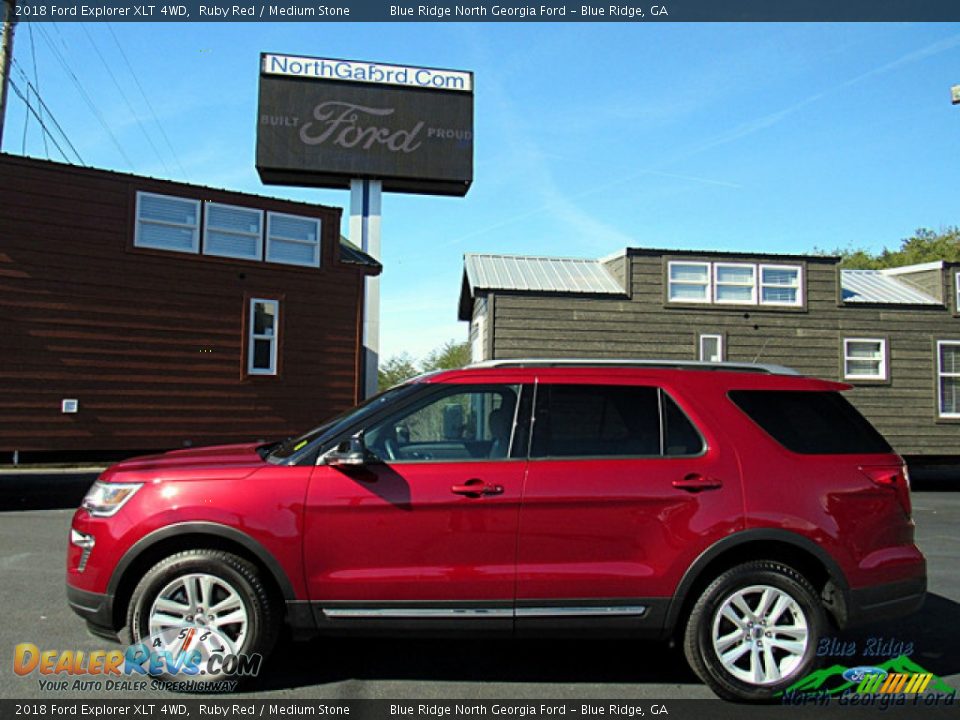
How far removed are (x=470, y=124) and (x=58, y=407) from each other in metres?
15.7

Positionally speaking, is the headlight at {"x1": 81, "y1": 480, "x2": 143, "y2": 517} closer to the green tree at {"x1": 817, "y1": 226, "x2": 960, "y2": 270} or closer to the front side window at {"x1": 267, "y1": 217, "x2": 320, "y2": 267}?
the front side window at {"x1": 267, "y1": 217, "x2": 320, "y2": 267}

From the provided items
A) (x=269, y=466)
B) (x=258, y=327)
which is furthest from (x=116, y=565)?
(x=258, y=327)

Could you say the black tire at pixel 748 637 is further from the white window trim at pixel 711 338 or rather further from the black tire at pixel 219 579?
the white window trim at pixel 711 338

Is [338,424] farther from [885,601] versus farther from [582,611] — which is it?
[885,601]

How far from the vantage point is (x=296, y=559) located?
12.3 feet

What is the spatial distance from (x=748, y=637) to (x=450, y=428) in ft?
6.42

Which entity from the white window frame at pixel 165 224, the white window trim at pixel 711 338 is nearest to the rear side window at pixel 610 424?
the white window frame at pixel 165 224

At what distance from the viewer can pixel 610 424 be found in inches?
161

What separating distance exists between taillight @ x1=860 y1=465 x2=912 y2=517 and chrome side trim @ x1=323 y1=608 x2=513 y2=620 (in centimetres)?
213

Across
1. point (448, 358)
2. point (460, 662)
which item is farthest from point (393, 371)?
point (460, 662)

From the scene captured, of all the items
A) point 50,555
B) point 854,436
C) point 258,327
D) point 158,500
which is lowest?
point 50,555

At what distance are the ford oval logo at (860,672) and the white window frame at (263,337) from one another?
915cm

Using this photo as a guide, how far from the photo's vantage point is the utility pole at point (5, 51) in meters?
15.3

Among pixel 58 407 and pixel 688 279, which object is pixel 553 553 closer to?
pixel 58 407
